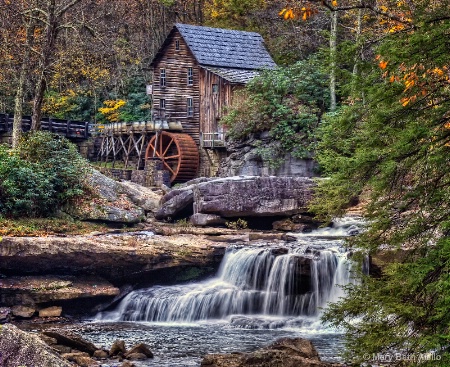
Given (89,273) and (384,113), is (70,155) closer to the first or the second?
(89,273)

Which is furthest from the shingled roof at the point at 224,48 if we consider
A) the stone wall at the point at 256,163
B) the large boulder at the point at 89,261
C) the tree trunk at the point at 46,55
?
the large boulder at the point at 89,261

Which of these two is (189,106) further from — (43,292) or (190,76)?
(43,292)

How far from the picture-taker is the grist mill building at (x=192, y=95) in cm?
3978

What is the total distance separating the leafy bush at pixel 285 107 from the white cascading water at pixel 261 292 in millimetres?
13572

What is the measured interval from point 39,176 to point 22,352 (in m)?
17.0

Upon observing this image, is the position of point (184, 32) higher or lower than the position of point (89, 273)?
higher

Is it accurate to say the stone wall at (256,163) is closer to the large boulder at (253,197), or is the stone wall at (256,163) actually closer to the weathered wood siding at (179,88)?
the weathered wood siding at (179,88)

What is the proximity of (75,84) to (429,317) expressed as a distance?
43.0 m

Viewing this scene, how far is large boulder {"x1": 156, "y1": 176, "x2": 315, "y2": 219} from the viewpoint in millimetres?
25578

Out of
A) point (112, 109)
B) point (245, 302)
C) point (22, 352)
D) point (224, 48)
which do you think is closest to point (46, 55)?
point (245, 302)

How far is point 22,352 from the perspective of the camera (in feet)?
26.0

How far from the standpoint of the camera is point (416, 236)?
8.16m

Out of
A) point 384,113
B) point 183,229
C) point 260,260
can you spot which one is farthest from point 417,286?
point 183,229

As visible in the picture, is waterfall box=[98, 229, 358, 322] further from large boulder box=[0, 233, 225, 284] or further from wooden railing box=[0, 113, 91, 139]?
wooden railing box=[0, 113, 91, 139]
